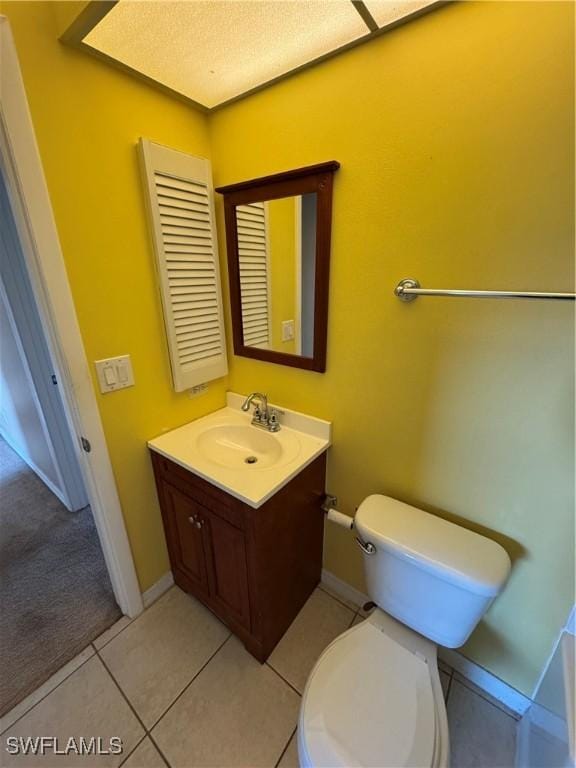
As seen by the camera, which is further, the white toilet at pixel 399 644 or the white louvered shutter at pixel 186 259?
the white louvered shutter at pixel 186 259

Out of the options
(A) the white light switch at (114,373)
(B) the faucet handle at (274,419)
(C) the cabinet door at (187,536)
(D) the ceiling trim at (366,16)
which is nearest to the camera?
(D) the ceiling trim at (366,16)

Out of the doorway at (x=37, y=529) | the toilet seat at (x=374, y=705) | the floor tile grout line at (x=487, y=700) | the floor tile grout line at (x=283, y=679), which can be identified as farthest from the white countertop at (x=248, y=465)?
the floor tile grout line at (x=487, y=700)

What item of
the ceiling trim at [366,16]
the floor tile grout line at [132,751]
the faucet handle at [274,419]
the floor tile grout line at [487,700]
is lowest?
the floor tile grout line at [487,700]

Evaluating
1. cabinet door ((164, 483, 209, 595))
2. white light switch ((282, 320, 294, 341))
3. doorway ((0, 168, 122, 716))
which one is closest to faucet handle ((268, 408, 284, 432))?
white light switch ((282, 320, 294, 341))

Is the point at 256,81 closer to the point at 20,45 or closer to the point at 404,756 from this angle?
the point at 20,45

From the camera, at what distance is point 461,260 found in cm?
88

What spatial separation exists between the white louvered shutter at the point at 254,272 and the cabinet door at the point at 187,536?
74 cm

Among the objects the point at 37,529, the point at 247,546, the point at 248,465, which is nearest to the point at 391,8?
the point at 248,465

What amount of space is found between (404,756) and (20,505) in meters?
2.51

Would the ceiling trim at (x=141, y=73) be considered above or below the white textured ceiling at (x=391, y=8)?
below

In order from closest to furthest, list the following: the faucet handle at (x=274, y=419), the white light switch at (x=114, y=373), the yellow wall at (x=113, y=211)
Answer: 1. the yellow wall at (x=113, y=211)
2. the white light switch at (x=114, y=373)
3. the faucet handle at (x=274, y=419)

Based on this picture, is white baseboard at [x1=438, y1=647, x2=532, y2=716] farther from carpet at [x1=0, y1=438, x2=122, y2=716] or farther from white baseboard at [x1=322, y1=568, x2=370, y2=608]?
carpet at [x1=0, y1=438, x2=122, y2=716]

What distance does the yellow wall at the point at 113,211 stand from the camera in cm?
87

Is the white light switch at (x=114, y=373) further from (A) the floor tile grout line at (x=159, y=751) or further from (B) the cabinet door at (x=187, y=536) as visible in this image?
(A) the floor tile grout line at (x=159, y=751)
